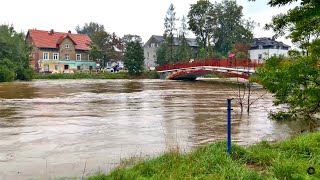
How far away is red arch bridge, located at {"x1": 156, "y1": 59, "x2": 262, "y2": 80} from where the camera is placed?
33.2 metres

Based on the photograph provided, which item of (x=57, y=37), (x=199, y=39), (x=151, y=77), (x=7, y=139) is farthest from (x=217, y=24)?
(x=7, y=139)

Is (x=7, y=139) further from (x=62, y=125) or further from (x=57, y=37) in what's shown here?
(x=57, y=37)

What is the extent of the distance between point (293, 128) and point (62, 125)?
7767mm

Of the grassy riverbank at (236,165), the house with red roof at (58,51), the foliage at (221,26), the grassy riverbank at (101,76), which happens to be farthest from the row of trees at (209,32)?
the grassy riverbank at (236,165)

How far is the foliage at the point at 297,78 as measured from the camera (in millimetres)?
8055

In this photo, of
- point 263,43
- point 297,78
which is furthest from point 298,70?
point 263,43

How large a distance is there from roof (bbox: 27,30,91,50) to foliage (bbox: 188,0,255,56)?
2212 cm

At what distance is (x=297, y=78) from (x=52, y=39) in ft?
221

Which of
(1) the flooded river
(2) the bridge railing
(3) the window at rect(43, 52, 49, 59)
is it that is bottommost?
(1) the flooded river

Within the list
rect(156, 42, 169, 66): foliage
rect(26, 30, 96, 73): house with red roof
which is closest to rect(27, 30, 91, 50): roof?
rect(26, 30, 96, 73): house with red roof

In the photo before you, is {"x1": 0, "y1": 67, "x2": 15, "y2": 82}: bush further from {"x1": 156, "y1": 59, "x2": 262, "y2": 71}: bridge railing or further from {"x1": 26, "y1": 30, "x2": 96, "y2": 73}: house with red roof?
{"x1": 156, "y1": 59, "x2": 262, "y2": 71}: bridge railing

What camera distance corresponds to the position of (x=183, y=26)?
235 feet

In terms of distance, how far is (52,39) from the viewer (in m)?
70.4

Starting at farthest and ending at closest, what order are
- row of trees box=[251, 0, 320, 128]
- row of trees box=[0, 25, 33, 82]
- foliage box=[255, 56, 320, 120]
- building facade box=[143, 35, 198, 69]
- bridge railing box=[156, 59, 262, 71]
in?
1. building facade box=[143, 35, 198, 69]
2. row of trees box=[0, 25, 33, 82]
3. bridge railing box=[156, 59, 262, 71]
4. foliage box=[255, 56, 320, 120]
5. row of trees box=[251, 0, 320, 128]
